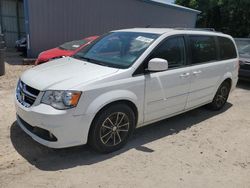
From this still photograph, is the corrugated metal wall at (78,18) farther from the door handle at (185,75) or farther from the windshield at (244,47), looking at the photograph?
the door handle at (185,75)

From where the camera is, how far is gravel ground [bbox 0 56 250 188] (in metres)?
3.25

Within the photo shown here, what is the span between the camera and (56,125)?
3.23m

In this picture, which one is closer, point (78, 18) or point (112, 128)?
point (112, 128)

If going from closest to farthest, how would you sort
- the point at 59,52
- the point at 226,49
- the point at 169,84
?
1. the point at 169,84
2. the point at 226,49
3. the point at 59,52

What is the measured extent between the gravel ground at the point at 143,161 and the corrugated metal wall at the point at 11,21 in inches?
478

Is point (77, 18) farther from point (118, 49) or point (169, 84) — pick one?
point (169, 84)

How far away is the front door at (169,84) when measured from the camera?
4.05 metres

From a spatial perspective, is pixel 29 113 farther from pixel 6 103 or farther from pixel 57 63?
pixel 6 103

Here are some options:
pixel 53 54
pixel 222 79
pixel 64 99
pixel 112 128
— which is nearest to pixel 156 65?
pixel 112 128

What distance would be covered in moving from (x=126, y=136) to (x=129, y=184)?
35.1 inches

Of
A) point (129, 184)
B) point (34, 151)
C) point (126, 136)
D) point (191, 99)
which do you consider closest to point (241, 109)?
point (191, 99)

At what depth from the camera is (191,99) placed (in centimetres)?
490

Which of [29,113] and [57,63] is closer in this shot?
[29,113]

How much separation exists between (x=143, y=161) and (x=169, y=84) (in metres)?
1.30
